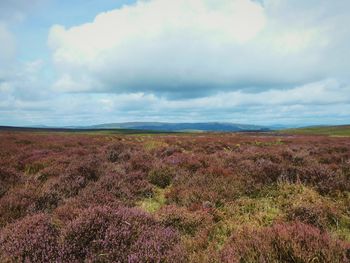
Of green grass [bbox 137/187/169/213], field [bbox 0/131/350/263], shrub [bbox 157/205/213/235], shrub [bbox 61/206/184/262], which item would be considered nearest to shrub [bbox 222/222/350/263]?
field [bbox 0/131/350/263]

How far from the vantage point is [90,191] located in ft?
20.7

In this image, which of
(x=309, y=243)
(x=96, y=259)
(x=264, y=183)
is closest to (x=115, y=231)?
(x=96, y=259)

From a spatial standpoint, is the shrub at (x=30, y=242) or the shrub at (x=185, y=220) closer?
the shrub at (x=30, y=242)

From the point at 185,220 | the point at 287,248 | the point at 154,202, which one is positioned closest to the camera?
the point at 287,248

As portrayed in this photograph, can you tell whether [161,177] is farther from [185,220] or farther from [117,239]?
[117,239]

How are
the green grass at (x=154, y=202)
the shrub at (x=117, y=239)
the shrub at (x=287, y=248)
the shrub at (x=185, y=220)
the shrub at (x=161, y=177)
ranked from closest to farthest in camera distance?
1. the shrub at (x=287, y=248)
2. the shrub at (x=117, y=239)
3. the shrub at (x=185, y=220)
4. the green grass at (x=154, y=202)
5. the shrub at (x=161, y=177)

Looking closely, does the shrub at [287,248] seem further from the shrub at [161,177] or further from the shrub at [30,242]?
the shrub at [161,177]

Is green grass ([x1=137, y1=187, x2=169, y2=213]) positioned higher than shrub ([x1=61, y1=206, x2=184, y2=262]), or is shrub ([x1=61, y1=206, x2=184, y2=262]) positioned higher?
shrub ([x1=61, y1=206, x2=184, y2=262])

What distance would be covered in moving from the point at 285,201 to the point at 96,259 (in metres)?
4.57

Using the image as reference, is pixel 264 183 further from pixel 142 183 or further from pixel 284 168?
pixel 142 183

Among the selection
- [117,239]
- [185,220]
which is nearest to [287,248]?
[185,220]

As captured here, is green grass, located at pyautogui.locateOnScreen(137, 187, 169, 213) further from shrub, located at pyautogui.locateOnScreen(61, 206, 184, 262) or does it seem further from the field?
shrub, located at pyautogui.locateOnScreen(61, 206, 184, 262)

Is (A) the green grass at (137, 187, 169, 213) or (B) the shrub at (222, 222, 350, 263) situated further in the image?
(A) the green grass at (137, 187, 169, 213)

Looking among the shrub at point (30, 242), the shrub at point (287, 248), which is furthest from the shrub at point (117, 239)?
the shrub at point (287, 248)
